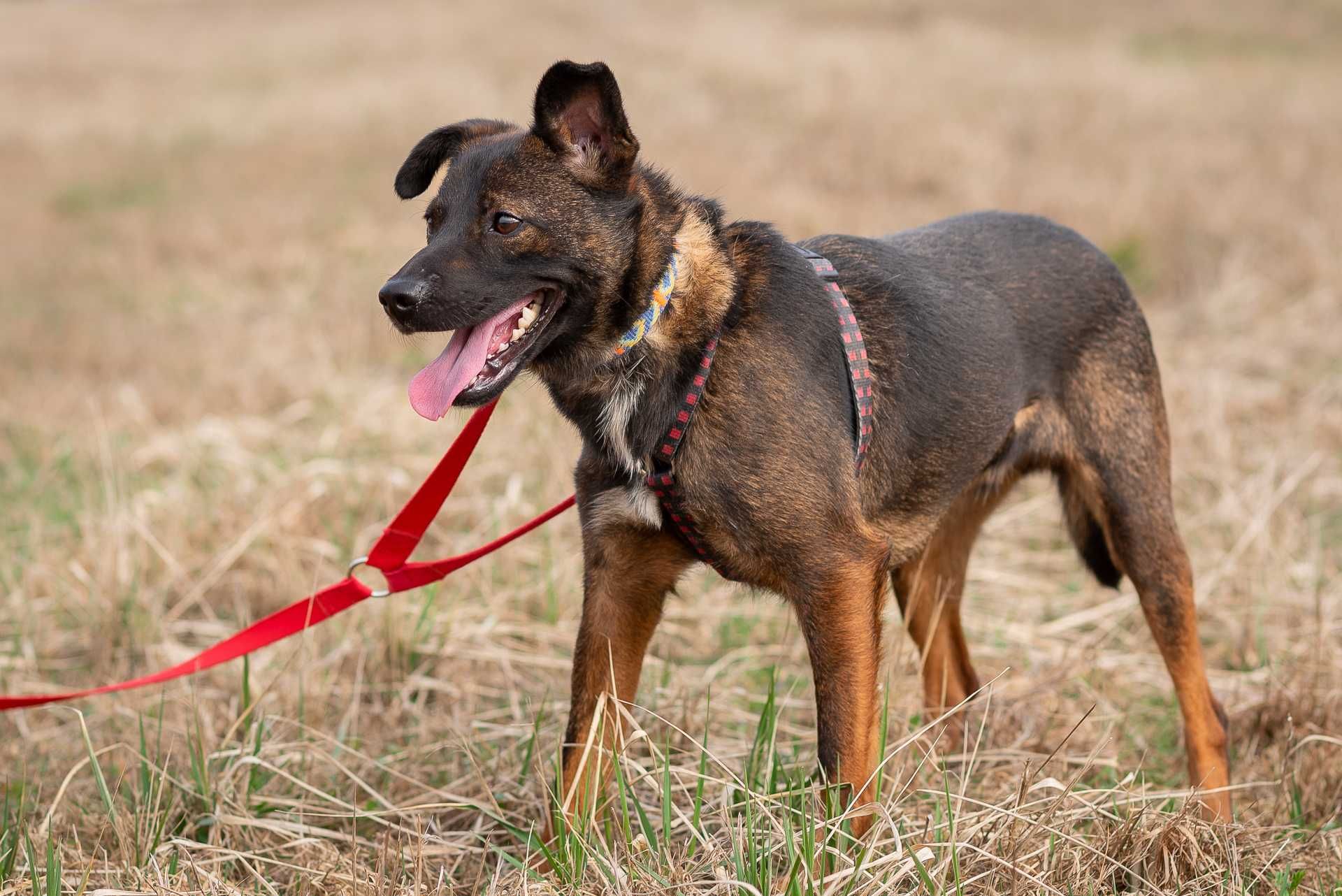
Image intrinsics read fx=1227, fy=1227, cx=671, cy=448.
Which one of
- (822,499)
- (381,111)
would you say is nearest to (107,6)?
(381,111)

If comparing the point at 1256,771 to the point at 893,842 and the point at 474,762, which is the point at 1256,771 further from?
the point at 474,762

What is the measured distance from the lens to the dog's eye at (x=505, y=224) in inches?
108

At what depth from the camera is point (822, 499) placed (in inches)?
110

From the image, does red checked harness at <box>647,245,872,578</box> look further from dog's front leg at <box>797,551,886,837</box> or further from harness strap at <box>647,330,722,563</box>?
dog's front leg at <box>797,551,886,837</box>

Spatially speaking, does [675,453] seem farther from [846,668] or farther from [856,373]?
[846,668]

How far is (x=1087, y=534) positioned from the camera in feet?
12.1

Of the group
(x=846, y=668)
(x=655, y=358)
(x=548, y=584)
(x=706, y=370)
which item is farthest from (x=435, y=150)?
(x=548, y=584)

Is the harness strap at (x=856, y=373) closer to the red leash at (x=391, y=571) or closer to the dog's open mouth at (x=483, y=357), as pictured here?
the dog's open mouth at (x=483, y=357)

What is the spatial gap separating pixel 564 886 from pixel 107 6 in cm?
4158

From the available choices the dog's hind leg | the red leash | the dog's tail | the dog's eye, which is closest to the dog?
the dog's eye

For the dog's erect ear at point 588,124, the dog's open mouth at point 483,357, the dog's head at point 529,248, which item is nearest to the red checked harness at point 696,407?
the dog's head at point 529,248

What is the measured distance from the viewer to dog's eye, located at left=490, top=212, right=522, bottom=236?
273cm

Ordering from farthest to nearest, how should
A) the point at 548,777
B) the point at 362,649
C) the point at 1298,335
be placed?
the point at 1298,335 < the point at 362,649 < the point at 548,777

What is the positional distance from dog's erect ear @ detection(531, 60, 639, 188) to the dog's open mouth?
326 millimetres
